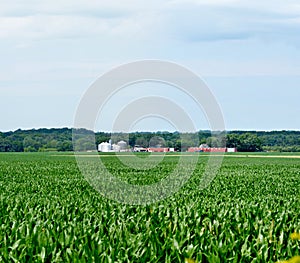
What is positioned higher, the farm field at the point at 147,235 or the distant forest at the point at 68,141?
the distant forest at the point at 68,141

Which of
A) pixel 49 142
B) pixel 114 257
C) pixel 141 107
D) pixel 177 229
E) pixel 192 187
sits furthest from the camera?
pixel 49 142

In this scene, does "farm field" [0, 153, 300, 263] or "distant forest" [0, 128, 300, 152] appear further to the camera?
"distant forest" [0, 128, 300, 152]

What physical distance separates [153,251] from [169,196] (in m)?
8.93

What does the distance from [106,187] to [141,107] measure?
260 centimetres

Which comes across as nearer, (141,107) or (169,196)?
(169,196)

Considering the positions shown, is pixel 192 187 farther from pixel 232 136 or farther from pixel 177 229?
pixel 232 136

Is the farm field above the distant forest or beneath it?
beneath

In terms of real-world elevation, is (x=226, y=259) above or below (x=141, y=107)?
below

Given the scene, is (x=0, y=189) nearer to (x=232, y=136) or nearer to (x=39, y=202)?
(x=39, y=202)

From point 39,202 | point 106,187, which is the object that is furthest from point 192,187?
point 39,202

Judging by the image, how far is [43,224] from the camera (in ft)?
29.8

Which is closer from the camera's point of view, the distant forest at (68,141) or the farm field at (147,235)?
the farm field at (147,235)

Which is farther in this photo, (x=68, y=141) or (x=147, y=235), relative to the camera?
(x=68, y=141)

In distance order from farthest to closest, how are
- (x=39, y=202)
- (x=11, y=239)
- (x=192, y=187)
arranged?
1. (x=192, y=187)
2. (x=39, y=202)
3. (x=11, y=239)
